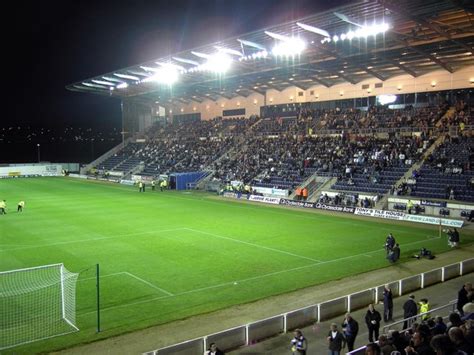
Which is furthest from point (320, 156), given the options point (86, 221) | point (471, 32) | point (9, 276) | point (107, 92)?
point (107, 92)

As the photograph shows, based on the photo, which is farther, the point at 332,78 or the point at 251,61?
the point at 332,78

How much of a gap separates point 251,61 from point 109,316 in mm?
40441

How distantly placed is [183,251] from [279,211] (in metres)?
15.2

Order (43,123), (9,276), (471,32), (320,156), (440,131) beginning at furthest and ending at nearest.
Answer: (43,123)
(320,156)
(440,131)
(471,32)
(9,276)

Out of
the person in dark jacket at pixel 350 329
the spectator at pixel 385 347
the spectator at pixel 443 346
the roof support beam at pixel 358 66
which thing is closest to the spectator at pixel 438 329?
the spectator at pixel 385 347

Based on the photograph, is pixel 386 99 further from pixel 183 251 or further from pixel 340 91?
pixel 183 251

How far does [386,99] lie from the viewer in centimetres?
5141

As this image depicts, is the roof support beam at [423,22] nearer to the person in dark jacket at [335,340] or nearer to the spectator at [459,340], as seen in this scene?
the person in dark jacket at [335,340]

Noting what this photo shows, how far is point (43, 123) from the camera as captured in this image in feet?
365

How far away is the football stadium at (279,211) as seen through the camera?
44.1 ft

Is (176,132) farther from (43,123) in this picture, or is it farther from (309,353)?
(309,353)

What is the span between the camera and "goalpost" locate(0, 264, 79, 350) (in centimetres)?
1341

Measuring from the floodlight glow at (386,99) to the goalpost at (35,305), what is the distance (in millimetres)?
42829

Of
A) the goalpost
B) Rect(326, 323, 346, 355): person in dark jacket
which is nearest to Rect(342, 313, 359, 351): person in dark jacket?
Rect(326, 323, 346, 355): person in dark jacket
